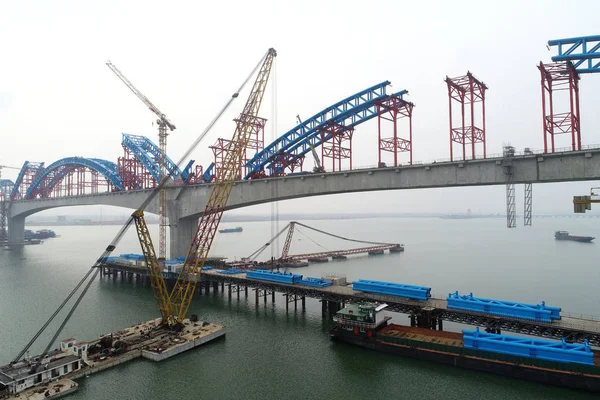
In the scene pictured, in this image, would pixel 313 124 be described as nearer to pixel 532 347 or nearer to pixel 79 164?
pixel 532 347

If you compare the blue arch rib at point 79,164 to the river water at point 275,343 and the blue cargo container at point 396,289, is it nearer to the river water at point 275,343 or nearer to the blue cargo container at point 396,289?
the river water at point 275,343

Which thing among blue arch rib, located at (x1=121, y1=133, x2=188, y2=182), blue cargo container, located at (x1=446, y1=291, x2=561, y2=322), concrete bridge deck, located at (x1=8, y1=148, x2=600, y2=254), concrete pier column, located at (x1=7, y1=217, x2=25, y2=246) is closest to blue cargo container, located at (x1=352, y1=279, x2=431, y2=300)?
blue cargo container, located at (x1=446, y1=291, x2=561, y2=322)

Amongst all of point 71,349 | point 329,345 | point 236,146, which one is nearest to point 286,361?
point 329,345

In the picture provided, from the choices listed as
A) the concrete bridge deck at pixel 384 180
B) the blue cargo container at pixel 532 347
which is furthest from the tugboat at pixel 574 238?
the blue cargo container at pixel 532 347

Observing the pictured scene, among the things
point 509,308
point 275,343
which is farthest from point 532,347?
point 275,343

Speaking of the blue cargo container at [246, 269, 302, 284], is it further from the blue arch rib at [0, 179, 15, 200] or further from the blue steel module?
the blue arch rib at [0, 179, 15, 200]
